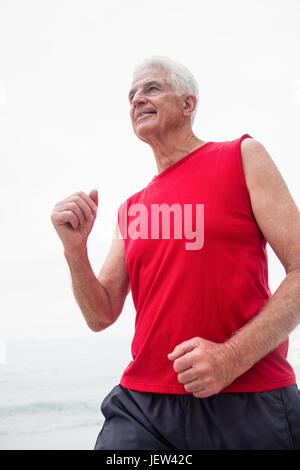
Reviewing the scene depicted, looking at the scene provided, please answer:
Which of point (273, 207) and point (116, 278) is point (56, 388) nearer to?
point (116, 278)

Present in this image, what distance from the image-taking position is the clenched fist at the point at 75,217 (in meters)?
0.92

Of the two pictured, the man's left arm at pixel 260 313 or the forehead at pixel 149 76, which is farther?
the forehead at pixel 149 76

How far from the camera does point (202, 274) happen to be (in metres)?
0.83

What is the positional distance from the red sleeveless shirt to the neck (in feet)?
0.46

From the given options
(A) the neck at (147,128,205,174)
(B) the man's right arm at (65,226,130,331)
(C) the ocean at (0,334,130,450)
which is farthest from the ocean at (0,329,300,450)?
(A) the neck at (147,128,205,174)

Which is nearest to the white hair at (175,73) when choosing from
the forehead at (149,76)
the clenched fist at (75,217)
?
the forehead at (149,76)

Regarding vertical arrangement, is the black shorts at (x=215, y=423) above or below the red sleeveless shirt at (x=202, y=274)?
below

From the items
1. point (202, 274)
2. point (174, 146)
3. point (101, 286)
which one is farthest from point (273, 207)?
point (101, 286)

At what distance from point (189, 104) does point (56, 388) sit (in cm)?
340

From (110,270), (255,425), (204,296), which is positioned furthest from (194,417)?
(110,270)

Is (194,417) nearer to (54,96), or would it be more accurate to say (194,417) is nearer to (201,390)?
(201,390)

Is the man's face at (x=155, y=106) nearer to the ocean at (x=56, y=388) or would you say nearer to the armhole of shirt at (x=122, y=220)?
the armhole of shirt at (x=122, y=220)

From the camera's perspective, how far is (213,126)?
466 centimetres

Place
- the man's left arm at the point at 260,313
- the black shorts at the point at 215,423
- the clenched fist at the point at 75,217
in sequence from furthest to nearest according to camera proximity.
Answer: the clenched fist at the point at 75,217, the black shorts at the point at 215,423, the man's left arm at the point at 260,313
